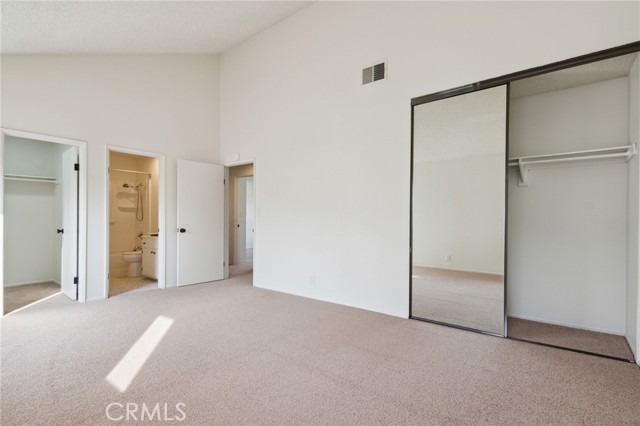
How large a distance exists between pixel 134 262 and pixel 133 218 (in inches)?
44.1

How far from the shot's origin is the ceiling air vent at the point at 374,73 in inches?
141

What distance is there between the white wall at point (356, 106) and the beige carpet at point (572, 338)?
1.16 metres

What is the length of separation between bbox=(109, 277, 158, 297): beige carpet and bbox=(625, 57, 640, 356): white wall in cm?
564

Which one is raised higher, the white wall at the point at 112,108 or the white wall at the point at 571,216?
the white wall at the point at 112,108

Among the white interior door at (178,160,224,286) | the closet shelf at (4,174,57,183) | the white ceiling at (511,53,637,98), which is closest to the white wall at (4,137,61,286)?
the closet shelf at (4,174,57,183)

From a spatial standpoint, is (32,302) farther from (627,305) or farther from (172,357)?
(627,305)

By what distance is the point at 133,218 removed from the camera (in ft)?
20.6

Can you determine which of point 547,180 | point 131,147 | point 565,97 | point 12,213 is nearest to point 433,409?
point 547,180

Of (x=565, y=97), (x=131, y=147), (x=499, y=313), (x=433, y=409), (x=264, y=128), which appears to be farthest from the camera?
(x=264, y=128)

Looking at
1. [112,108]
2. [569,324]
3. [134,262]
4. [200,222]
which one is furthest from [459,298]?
[134,262]

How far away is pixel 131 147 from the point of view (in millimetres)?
4461

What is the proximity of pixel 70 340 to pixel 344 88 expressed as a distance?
3.89 meters

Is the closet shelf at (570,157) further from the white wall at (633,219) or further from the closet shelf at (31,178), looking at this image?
the closet shelf at (31,178)

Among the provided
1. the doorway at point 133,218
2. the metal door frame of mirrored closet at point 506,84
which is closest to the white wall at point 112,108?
the doorway at point 133,218
